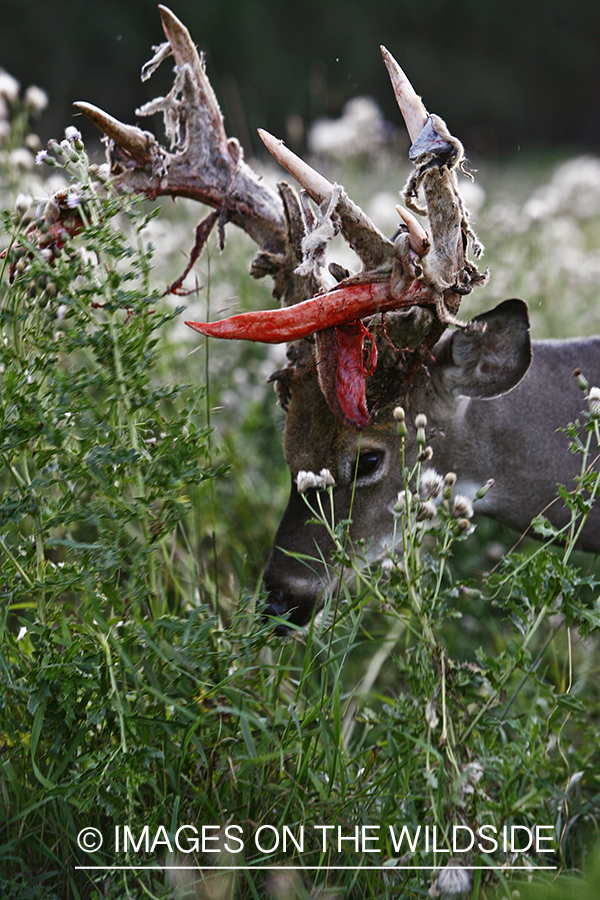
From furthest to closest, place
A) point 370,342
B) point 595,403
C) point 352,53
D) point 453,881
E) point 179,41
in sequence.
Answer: point 352,53, point 179,41, point 370,342, point 595,403, point 453,881

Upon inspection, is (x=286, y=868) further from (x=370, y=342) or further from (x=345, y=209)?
(x=345, y=209)

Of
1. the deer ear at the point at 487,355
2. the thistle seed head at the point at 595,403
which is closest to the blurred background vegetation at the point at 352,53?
the deer ear at the point at 487,355

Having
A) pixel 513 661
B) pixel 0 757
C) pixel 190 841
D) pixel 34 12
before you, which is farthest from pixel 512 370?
pixel 34 12

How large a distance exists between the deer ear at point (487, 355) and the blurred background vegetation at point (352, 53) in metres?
12.4

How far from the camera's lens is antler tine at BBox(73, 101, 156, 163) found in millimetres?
2227

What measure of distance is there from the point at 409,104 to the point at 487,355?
81 cm

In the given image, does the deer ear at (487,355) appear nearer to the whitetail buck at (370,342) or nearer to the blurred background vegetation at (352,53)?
the whitetail buck at (370,342)

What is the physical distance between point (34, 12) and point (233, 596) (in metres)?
19.1

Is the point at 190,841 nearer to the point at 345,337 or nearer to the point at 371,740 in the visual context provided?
the point at 371,740

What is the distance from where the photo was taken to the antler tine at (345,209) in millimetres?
1953

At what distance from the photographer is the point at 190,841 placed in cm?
179

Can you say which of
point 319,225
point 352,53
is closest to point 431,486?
point 319,225

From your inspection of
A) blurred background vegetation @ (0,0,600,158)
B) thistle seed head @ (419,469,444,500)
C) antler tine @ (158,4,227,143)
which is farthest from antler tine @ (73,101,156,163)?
blurred background vegetation @ (0,0,600,158)

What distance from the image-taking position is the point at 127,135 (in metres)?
2.29
